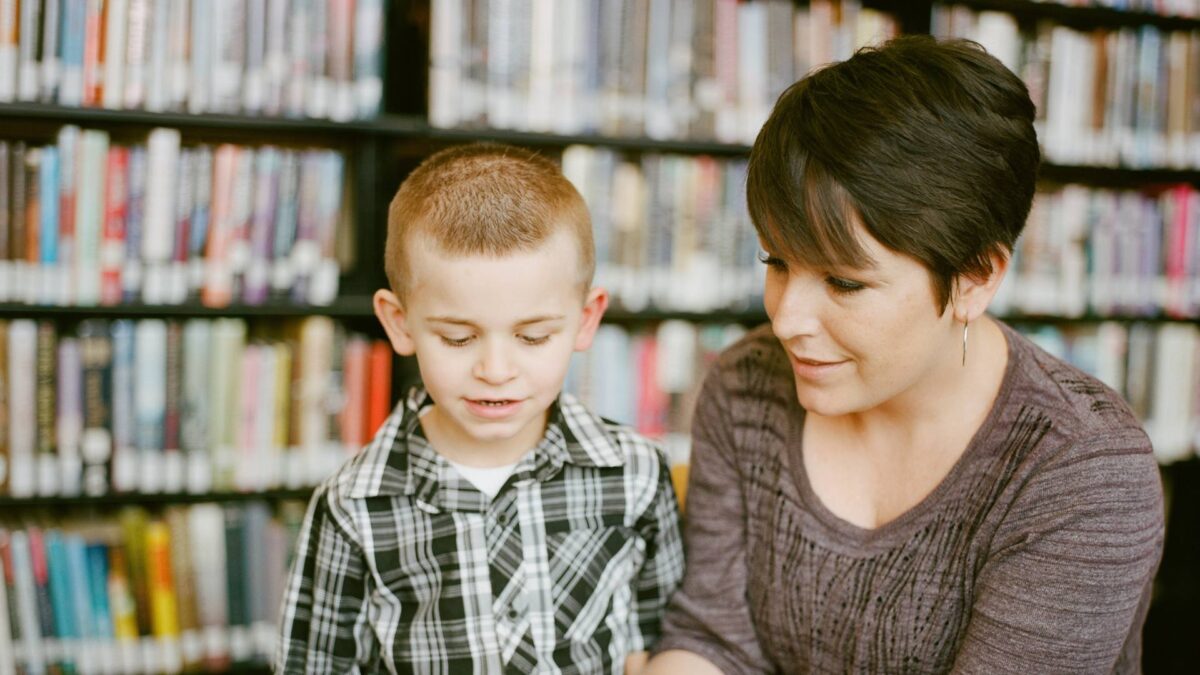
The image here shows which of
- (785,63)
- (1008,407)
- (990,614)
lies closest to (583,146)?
(785,63)

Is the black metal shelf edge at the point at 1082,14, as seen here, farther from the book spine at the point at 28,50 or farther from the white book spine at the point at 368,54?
the book spine at the point at 28,50

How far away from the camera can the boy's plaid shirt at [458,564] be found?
1133 millimetres

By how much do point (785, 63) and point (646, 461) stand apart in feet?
4.10

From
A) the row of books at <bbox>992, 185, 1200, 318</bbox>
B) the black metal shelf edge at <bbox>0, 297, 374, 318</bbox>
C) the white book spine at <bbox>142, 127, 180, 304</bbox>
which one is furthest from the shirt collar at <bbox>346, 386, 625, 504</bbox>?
the row of books at <bbox>992, 185, 1200, 318</bbox>

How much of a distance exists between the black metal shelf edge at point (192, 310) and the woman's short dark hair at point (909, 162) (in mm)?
1116

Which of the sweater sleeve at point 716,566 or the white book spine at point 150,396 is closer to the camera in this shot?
the sweater sleeve at point 716,566

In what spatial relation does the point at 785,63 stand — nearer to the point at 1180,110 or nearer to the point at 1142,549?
the point at 1180,110

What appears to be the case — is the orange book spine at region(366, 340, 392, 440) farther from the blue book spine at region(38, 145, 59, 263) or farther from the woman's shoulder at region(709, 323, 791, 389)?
the woman's shoulder at region(709, 323, 791, 389)

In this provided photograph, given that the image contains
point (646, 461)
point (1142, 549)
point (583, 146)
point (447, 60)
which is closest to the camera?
point (1142, 549)

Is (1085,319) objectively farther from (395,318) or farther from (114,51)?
(114,51)

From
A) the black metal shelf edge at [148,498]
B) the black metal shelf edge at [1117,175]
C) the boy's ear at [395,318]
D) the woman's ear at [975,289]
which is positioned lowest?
the black metal shelf edge at [148,498]

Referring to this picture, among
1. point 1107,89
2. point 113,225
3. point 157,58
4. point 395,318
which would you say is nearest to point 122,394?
point 113,225

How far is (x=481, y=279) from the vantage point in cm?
104

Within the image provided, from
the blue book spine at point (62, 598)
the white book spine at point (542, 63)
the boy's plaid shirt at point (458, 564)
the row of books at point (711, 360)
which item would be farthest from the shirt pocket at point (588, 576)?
the blue book spine at point (62, 598)
